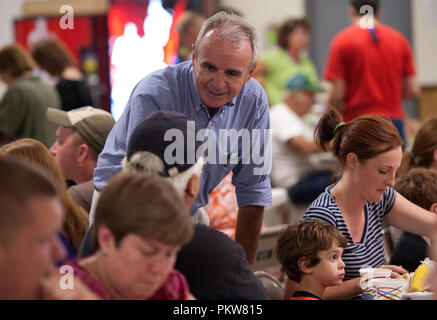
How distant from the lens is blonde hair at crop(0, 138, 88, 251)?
1918mm

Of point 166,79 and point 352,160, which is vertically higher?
point 166,79

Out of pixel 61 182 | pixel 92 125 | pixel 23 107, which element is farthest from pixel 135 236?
pixel 23 107

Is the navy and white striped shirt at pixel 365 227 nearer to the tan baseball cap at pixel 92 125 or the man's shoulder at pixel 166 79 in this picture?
the man's shoulder at pixel 166 79

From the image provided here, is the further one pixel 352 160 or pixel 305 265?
pixel 352 160

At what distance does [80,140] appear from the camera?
8.52 feet

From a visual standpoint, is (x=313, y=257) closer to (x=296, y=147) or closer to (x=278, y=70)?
(x=296, y=147)

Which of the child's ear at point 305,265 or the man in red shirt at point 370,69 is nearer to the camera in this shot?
the child's ear at point 305,265

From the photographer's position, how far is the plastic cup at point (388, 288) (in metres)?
1.89

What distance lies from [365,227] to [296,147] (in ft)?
7.75

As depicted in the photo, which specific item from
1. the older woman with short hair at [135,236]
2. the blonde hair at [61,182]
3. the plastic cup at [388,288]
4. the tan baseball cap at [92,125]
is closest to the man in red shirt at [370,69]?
the tan baseball cap at [92,125]

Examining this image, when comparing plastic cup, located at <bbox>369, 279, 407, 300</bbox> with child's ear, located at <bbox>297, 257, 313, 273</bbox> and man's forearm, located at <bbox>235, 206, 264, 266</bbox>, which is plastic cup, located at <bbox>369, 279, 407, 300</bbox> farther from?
man's forearm, located at <bbox>235, 206, 264, 266</bbox>

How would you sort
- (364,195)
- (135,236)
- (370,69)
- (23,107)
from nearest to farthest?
(135,236) → (364,195) → (23,107) → (370,69)

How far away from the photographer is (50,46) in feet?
15.8
